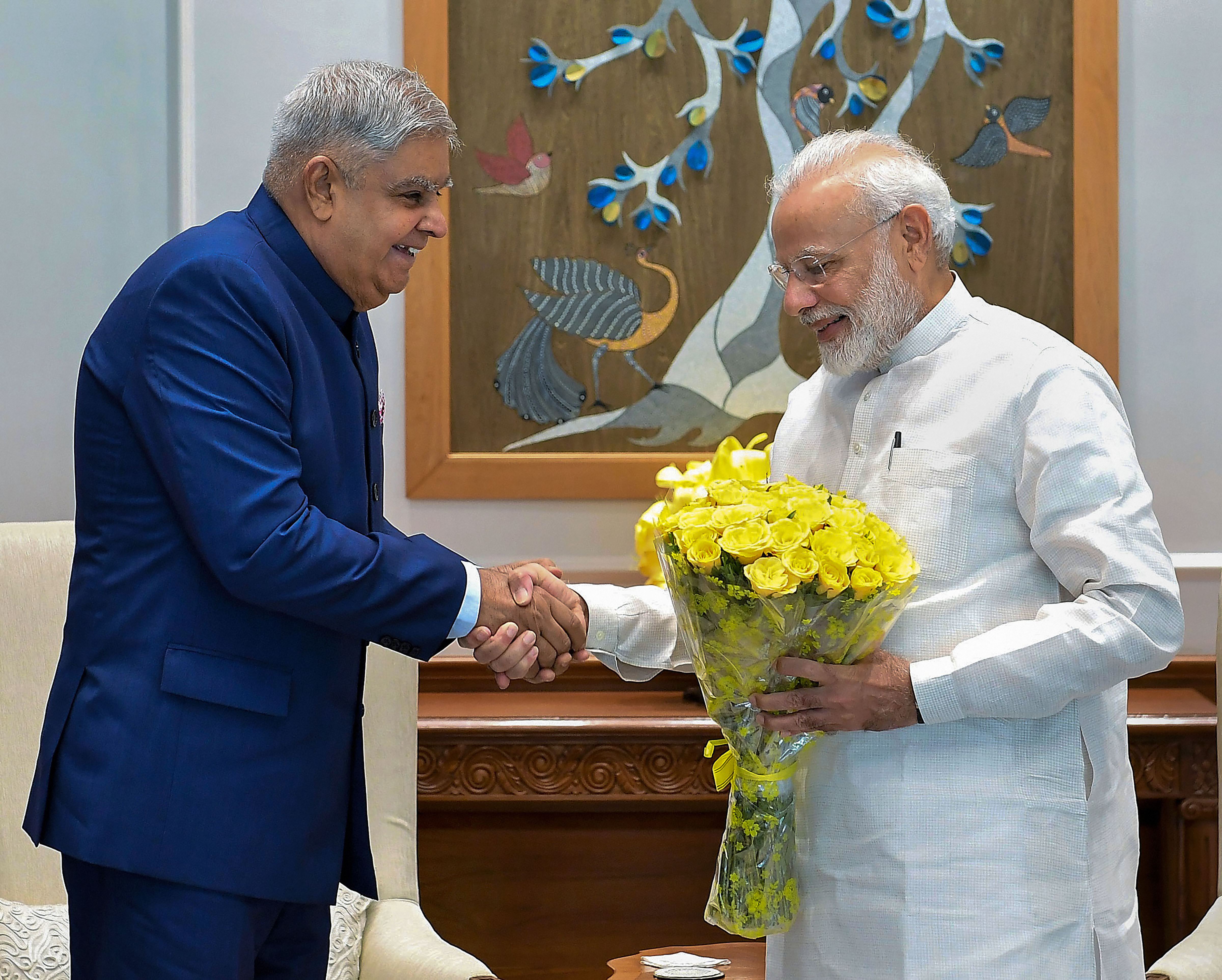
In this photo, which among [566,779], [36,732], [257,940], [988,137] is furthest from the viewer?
[988,137]

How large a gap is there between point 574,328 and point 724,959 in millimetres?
1514

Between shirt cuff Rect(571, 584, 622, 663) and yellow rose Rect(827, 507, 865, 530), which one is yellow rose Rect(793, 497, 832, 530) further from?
shirt cuff Rect(571, 584, 622, 663)

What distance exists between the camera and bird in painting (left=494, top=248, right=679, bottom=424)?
3168 mm

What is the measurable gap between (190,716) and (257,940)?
343 millimetres

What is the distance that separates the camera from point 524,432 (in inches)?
126

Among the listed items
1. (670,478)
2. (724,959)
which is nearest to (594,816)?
(724,959)

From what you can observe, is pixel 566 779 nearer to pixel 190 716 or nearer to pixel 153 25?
pixel 190 716

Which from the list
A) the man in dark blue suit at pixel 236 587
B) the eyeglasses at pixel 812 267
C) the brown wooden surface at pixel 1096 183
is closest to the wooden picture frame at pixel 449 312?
the brown wooden surface at pixel 1096 183

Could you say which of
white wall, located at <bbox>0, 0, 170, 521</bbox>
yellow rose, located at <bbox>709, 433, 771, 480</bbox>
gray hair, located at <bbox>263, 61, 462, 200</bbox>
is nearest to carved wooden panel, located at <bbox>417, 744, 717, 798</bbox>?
yellow rose, located at <bbox>709, 433, 771, 480</bbox>

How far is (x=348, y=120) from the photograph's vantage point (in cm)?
182

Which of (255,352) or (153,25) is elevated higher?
(153,25)

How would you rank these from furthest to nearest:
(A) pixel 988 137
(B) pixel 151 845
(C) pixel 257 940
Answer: (A) pixel 988 137, (C) pixel 257 940, (B) pixel 151 845

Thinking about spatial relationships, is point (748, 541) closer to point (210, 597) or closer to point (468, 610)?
point (468, 610)

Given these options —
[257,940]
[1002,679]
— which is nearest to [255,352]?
[257,940]
